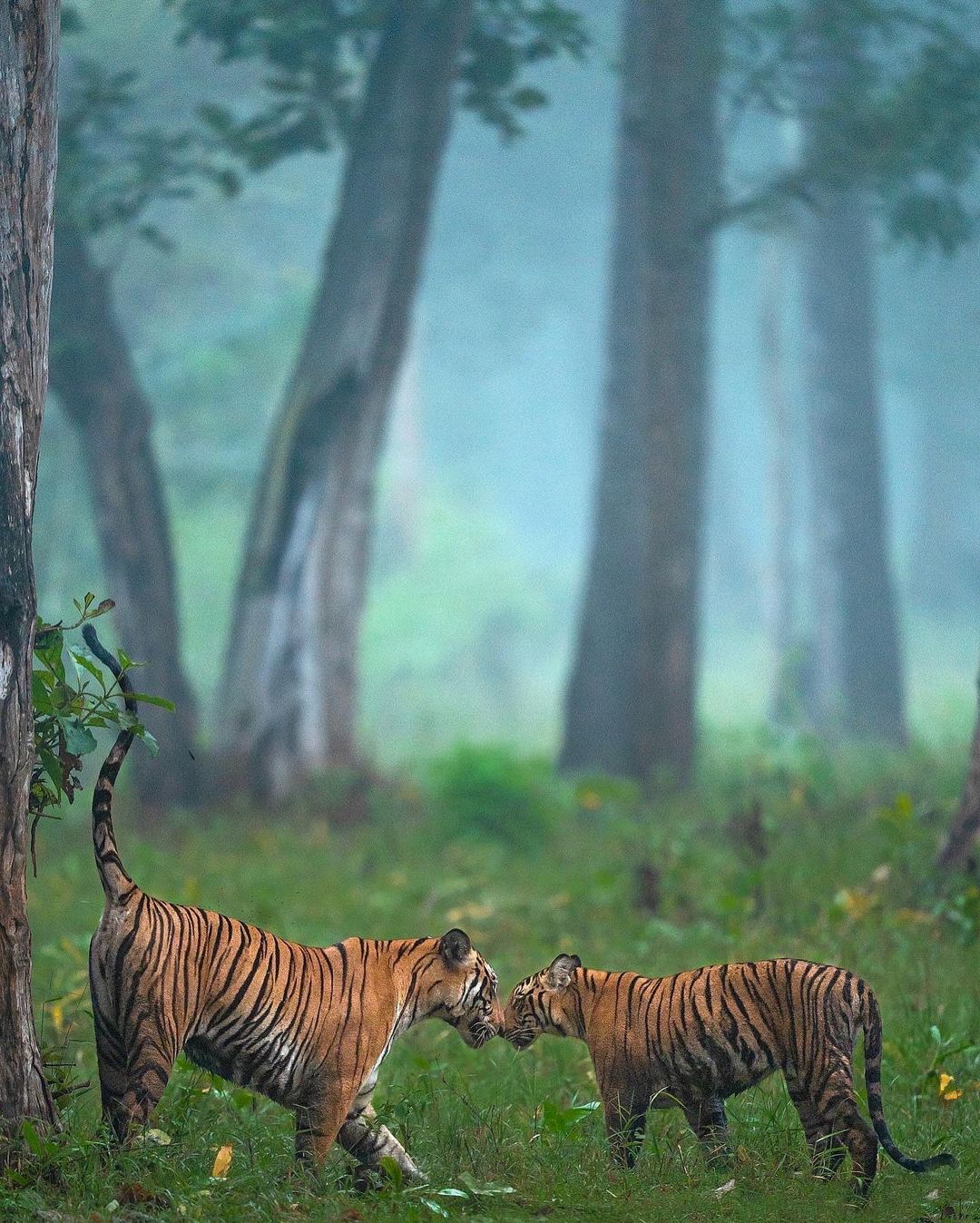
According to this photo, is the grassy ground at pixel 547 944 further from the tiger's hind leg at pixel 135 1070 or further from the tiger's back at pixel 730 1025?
the tiger's back at pixel 730 1025

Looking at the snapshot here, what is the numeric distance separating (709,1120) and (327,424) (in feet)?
28.0

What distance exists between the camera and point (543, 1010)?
197 inches

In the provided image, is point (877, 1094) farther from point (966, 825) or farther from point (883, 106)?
point (883, 106)

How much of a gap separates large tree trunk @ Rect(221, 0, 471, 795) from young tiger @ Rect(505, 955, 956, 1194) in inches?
302

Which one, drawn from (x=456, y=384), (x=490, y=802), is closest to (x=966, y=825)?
(x=490, y=802)

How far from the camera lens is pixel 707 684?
3133 cm

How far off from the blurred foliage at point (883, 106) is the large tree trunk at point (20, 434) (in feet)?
28.7

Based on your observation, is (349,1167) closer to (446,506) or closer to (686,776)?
(686,776)

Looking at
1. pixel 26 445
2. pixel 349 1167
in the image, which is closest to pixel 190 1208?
pixel 349 1167

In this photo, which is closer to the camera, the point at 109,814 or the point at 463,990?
the point at 109,814

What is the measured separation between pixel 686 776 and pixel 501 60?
21.1 feet

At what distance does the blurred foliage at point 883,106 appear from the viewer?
12.2m

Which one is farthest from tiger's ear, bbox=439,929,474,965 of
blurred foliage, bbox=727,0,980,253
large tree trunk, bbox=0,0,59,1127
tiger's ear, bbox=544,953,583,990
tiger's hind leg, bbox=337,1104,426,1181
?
blurred foliage, bbox=727,0,980,253

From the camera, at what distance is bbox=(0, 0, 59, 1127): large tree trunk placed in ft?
13.8
